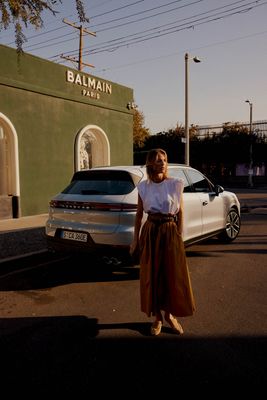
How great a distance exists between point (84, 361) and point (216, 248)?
5.01 meters

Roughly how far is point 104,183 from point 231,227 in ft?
11.9

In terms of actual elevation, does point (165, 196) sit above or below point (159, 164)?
below

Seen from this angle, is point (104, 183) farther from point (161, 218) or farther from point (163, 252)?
point (163, 252)

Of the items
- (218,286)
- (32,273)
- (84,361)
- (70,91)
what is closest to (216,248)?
(218,286)

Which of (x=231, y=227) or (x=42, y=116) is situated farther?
(x=42, y=116)

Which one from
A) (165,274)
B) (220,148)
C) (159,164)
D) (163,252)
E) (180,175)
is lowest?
(165,274)

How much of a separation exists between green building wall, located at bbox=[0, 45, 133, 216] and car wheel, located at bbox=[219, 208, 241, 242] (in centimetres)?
659

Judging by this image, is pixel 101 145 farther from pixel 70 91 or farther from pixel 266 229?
pixel 266 229

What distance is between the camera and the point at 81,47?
2877cm

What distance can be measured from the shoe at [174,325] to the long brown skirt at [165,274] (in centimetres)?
16

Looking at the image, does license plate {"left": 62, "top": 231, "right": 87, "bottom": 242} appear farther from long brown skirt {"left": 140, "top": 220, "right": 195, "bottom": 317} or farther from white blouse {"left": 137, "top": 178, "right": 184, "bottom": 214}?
white blouse {"left": 137, "top": 178, "right": 184, "bottom": 214}

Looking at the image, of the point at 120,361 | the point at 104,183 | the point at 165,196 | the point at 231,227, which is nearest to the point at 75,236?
the point at 104,183

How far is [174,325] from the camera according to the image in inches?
154

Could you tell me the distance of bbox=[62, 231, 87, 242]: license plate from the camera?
558cm
